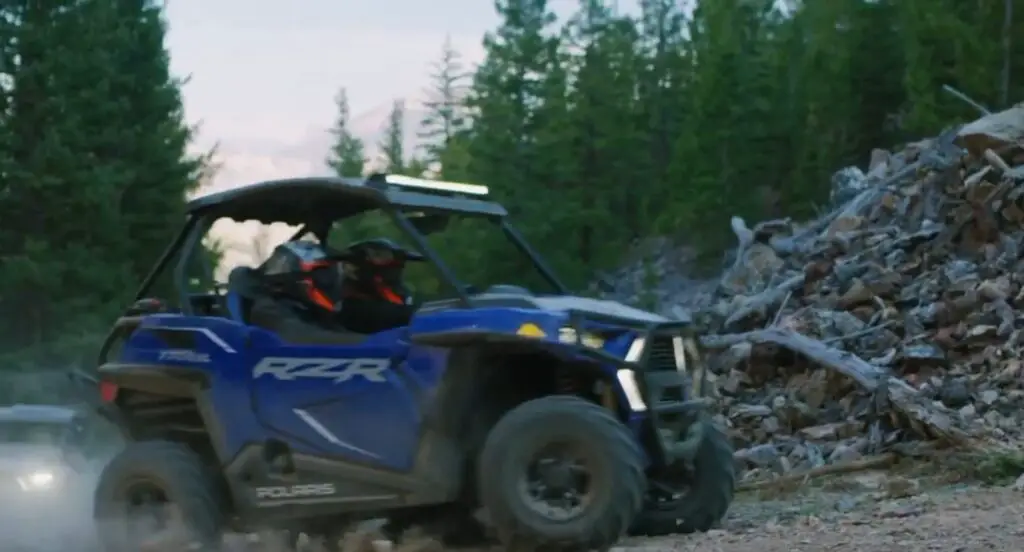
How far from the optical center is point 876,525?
746cm

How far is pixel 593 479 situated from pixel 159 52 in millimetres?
26427

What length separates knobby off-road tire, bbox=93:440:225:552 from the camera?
24.8 ft

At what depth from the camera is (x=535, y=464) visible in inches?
268

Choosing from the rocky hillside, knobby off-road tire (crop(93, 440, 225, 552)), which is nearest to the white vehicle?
knobby off-road tire (crop(93, 440, 225, 552))

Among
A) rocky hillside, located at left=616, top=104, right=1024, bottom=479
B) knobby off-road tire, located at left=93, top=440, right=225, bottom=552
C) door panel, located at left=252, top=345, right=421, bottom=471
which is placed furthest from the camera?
rocky hillside, located at left=616, top=104, right=1024, bottom=479

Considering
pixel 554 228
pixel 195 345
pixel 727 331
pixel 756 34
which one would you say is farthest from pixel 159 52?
pixel 756 34

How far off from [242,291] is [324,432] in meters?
1.29

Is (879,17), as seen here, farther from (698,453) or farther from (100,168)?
(698,453)

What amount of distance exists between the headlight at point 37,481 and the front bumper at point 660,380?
5.40 meters

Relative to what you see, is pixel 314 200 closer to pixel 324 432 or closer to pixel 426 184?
pixel 426 184

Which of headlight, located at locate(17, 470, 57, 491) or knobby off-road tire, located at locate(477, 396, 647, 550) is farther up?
knobby off-road tire, located at locate(477, 396, 647, 550)

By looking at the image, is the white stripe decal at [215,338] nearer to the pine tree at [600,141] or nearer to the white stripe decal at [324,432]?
the white stripe decal at [324,432]

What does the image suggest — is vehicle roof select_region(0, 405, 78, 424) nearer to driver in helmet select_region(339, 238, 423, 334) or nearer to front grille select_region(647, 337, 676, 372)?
driver in helmet select_region(339, 238, 423, 334)

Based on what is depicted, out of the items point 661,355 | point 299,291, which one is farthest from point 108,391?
point 661,355
